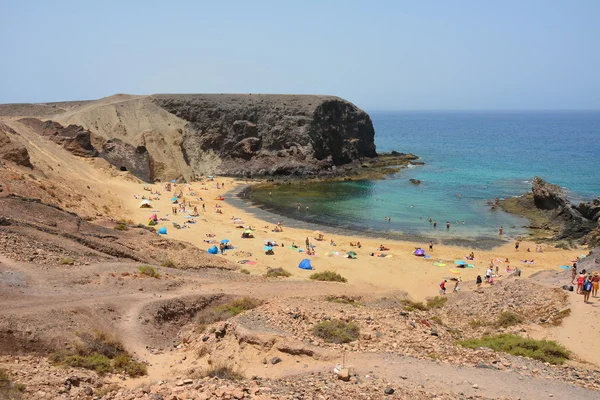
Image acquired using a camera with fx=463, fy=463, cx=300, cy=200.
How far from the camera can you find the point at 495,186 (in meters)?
58.3

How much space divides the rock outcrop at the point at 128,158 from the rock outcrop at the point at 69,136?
166 cm

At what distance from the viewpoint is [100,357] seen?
11680 mm

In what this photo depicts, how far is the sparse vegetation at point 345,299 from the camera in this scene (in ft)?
58.6

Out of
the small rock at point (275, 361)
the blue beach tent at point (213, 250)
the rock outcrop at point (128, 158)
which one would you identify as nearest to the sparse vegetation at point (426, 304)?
the small rock at point (275, 361)

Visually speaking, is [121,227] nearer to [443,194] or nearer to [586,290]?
[586,290]

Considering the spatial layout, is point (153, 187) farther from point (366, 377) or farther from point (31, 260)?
point (366, 377)

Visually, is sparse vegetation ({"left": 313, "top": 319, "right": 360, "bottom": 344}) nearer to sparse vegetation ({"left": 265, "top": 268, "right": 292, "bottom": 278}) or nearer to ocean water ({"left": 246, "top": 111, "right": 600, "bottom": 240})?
sparse vegetation ({"left": 265, "top": 268, "right": 292, "bottom": 278})

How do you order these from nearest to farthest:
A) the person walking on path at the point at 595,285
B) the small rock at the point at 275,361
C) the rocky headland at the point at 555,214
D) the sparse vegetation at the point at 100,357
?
the sparse vegetation at the point at 100,357
the small rock at the point at 275,361
the person walking on path at the point at 595,285
the rocky headland at the point at 555,214

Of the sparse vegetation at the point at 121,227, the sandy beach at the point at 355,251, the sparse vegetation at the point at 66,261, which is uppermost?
the sparse vegetation at the point at 66,261

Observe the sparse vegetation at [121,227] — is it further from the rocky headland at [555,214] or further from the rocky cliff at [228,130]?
the rocky cliff at [228,130]

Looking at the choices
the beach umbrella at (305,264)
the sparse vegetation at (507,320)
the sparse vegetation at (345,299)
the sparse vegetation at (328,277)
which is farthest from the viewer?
the beach umbrella at (305,264)

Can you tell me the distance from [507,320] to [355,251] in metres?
16.3

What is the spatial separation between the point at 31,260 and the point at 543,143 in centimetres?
11869

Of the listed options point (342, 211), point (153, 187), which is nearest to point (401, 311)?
point (342, 211)
